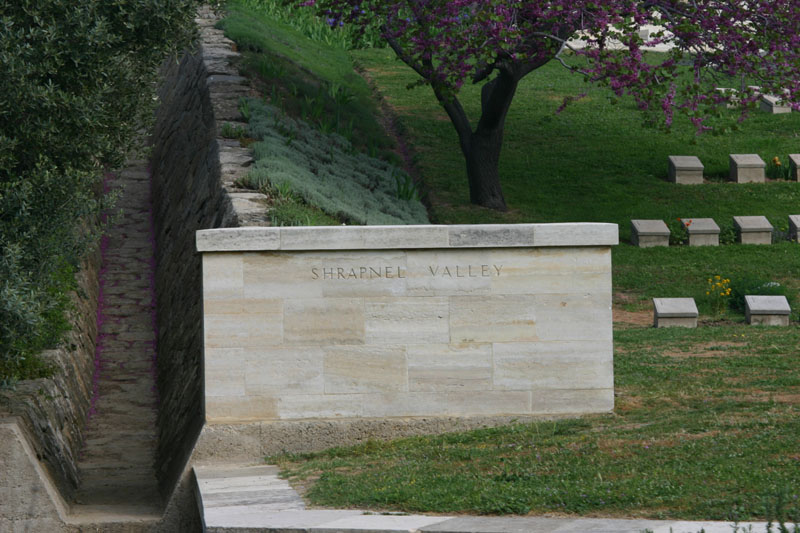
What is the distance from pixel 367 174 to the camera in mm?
17141

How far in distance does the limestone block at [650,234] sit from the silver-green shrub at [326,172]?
13.8 feet

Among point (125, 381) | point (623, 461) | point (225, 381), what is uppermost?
point (623, 461)

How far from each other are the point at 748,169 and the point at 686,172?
49.5 inches

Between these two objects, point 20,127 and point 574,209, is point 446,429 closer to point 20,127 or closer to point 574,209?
point 20,127

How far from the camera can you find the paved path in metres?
10.8

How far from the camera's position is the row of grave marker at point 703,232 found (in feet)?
61.0

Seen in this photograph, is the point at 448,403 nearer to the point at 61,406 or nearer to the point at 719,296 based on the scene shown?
the point at 61,406

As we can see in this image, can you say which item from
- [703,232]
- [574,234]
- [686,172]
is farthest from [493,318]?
[686,172]

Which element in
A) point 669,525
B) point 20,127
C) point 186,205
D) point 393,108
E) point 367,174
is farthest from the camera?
point 393,108

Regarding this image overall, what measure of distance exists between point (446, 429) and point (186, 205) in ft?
24.2

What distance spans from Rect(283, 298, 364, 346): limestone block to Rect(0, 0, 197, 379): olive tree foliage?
215 cm

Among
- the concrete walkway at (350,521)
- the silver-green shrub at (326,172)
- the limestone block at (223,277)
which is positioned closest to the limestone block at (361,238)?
the limestone block at (223,277)

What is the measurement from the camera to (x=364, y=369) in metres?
9.59

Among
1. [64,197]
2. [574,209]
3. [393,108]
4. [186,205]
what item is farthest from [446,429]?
[393,108]
